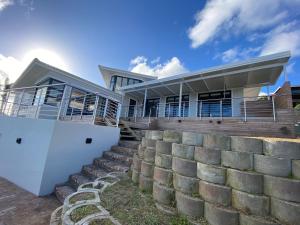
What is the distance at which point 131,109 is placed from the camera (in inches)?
487

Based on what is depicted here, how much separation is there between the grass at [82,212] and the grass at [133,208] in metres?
0.16

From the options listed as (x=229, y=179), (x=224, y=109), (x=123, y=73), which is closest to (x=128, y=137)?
(x=229, y=179)

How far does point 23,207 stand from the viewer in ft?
8.86

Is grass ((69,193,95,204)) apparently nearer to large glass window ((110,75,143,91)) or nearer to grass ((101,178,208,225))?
grass ((101,178,208,225))

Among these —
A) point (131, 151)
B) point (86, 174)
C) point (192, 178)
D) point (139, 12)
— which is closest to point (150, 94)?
point (139, 12)

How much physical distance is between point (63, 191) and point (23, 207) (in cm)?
65

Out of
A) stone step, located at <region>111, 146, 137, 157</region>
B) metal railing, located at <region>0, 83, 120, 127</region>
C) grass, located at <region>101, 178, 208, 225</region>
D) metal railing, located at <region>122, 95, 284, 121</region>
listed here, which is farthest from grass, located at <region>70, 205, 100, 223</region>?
metal railing, located at <region>122, 95, 284, 121</region>

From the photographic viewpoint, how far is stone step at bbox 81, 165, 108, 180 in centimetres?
341

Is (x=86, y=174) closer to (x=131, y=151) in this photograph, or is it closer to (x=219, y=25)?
(x=131, y=151)

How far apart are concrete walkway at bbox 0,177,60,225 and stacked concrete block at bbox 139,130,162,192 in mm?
1632

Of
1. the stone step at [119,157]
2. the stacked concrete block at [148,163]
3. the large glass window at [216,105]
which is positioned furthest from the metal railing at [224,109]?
the stacked concrete block at [148,163]

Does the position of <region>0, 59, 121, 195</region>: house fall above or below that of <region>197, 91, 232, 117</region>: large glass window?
below

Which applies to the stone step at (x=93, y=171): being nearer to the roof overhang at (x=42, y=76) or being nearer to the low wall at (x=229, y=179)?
the low wall at (x=229, y=179)

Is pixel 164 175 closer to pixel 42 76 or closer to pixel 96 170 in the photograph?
pixel 96 170
